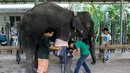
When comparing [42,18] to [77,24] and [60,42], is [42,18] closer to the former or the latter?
[60,42]

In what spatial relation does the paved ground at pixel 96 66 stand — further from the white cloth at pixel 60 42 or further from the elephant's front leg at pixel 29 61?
the white cloth at pixel 60 42

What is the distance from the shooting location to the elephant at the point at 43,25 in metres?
8.73

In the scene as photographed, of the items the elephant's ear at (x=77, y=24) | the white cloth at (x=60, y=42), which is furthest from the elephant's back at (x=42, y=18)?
the white cloth at (x=60, y=42)

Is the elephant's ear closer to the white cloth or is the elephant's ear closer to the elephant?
the elephant

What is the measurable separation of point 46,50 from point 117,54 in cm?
607

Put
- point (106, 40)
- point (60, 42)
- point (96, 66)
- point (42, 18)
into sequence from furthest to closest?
1. point (106, 40)
2. point (96, 66)
3. point (60, 42)
4. point (42, 18)

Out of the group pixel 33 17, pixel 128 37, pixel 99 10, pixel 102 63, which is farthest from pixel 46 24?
pixel 99 10

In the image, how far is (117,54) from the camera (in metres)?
13.1

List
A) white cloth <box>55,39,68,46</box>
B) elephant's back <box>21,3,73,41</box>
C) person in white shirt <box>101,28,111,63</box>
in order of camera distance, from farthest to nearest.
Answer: person in white shirt <box>101,28,111,63</box>
white cloth <box>55,39,68,46</box>
elephant's back <box>21,3,73,41</box>

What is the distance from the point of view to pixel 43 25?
893 cm

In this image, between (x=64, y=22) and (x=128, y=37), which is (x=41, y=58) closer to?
(x=64, y=22)

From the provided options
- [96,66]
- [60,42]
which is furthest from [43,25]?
[96,66]

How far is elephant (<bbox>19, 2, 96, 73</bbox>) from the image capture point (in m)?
8.73

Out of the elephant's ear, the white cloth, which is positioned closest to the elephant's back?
the elephant's ear
